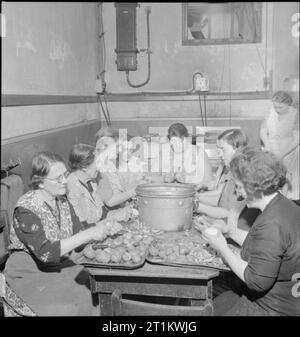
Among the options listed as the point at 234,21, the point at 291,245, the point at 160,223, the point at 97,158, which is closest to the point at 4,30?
the point at 97,158

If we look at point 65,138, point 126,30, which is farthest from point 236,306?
point 126,30

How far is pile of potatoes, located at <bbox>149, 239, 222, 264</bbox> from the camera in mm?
2389

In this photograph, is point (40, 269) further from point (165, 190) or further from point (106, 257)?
point (165, 190)

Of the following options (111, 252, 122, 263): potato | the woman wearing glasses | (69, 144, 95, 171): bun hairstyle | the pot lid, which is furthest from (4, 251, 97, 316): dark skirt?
(69, 144, 95, 171): bun hairstyle

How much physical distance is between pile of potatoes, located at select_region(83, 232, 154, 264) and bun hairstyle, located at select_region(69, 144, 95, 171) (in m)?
1.03

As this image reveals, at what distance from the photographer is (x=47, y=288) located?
264cm

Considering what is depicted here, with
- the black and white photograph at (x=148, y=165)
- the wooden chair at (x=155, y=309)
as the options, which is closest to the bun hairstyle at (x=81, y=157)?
the black and white photograph at (x=148, y=165)

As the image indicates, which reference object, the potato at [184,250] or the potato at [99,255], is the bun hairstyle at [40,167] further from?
the potato at [184,250]

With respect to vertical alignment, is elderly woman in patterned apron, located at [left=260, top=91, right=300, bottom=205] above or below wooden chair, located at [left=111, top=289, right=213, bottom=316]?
above

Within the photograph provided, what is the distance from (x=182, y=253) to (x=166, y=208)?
1.61 ft

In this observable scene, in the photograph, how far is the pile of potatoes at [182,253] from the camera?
2389mm

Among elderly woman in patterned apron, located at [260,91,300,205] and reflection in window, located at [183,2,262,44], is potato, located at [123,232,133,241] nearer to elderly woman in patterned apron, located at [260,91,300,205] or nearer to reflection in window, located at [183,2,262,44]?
elderly woman in patterned apron, located at [260,91,300,205]

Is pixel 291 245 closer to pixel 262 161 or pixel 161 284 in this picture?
pixel 262 161

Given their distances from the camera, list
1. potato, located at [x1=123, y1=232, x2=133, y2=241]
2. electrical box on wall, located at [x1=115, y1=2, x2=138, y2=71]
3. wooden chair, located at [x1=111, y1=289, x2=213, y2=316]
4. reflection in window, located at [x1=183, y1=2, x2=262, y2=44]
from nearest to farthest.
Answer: wooden chair, located at [x1=111, y1=289, x2=213, y2=316], potato, located at [x1=123, y1=232, x2=133, y2=241], reflection in window, located at [x1=183, y1=2, x2=262, y2=44], electrical box on wall, located at [x1=115, y1=2, x2=138, y2=71]
